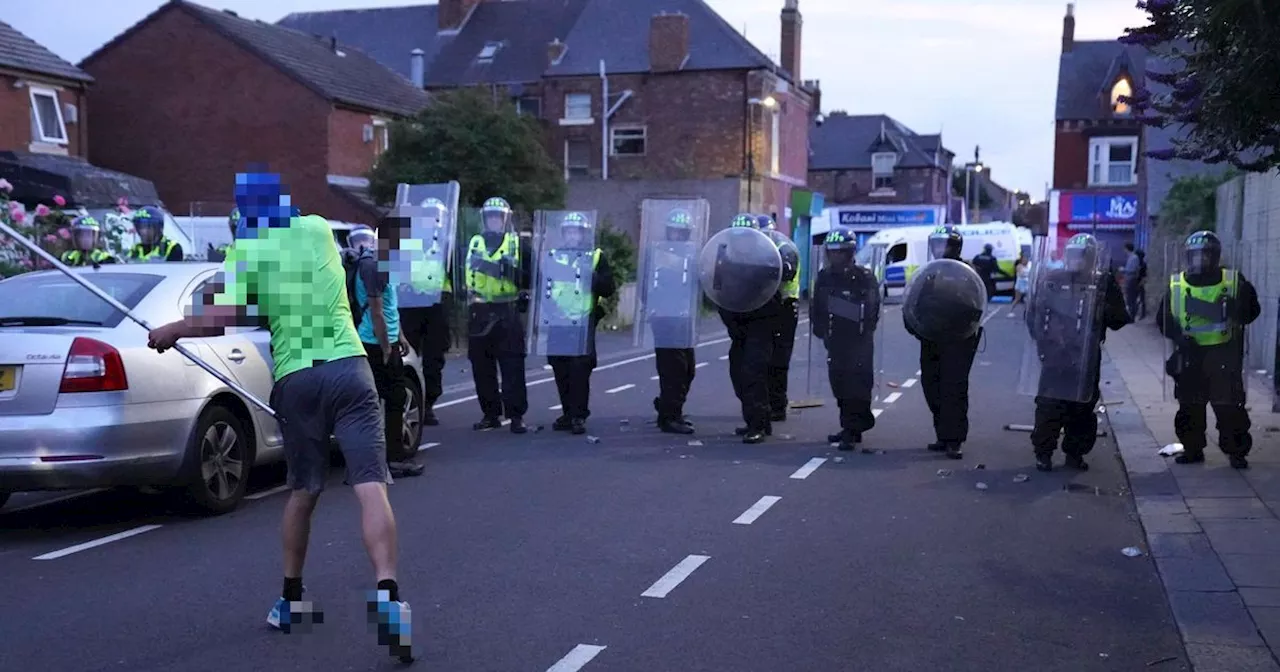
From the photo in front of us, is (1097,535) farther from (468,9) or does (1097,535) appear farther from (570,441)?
(468,9)

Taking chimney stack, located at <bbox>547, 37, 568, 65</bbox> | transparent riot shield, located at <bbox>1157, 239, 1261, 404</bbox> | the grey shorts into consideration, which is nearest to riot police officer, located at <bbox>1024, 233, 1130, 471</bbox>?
transparent riot shield, located at <bbox>1157, 239, 1261, 404</bbox>

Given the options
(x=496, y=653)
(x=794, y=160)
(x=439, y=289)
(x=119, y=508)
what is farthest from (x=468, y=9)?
(x=496, y=653)

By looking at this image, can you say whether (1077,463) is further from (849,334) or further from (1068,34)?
(1068,34)

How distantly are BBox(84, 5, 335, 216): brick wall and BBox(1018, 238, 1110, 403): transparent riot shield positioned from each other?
26842 mm

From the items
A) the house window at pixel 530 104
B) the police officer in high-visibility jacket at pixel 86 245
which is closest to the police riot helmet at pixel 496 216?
the police officer in high-visibility jacket at pixel 86 245

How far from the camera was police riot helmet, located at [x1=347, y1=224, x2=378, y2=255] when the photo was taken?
363 inches

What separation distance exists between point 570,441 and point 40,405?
4959 mm

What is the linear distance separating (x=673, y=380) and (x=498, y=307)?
1692 millimetres

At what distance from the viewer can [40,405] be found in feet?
24.2

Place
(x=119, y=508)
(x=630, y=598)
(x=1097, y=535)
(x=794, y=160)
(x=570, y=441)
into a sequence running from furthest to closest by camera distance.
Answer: (x=794, y=160) < (x=570, y=441) < (x=119, y=508) < (x=1097, y=535) < (x=630, y=598)

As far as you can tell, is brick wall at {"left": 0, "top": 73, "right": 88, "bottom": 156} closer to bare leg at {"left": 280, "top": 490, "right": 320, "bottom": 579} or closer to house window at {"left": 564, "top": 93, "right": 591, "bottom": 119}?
house window at {"left": 564, "top": 93, "right": 591, "bottom": 119}

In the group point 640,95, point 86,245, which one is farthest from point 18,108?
point 640,95

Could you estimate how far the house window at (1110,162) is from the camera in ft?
198

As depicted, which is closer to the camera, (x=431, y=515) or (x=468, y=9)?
(x=431, y=515)
